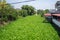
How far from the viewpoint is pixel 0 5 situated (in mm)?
31594

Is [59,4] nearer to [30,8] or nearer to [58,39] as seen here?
[58,39]

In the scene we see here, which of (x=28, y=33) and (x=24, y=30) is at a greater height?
(x=28, y=33)

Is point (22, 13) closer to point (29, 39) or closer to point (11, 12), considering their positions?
point (11, 12)

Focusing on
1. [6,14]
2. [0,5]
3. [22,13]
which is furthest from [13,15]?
[22,13]

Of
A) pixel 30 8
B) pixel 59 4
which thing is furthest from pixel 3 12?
pixel 30 8

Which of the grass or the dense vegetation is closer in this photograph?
the grass

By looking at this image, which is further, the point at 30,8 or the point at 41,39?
the point at 30,8

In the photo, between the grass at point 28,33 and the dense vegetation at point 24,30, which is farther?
the dense vegetation at point 24,30

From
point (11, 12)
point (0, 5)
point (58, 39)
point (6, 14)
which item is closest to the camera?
point (58, 39)

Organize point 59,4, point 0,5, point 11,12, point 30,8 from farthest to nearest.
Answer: point 30,8
point 11,12
point 0,5
point 59,4

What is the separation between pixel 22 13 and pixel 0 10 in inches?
1257

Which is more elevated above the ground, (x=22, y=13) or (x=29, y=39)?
(x=29, y=39)

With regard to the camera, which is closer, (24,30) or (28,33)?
(28,33)

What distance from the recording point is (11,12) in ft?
125
